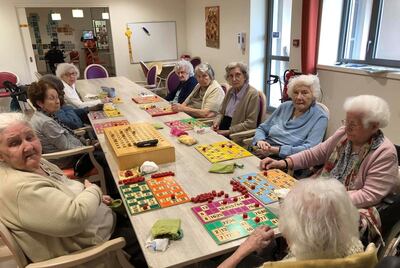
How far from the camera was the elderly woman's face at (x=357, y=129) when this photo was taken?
5.60 feet

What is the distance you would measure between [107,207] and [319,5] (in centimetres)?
370

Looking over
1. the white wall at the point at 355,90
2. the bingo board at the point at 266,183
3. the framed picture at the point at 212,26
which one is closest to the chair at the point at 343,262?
the bingo board at the point at 266,183

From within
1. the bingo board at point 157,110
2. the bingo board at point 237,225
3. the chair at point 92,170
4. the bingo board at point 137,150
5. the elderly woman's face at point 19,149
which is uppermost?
the elderly woman's face at point 19,149

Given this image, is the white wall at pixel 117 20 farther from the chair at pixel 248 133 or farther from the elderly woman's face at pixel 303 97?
the elderly woman's face at pixel 303 97

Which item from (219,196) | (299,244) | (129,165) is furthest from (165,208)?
(299,244)

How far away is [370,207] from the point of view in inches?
61.7

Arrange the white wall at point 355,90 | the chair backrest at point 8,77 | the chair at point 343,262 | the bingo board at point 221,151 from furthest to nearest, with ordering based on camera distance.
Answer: the chair backrest at point 8,77 < the white wall at point 355,90 < the bingo board at point 221,151 < the chair at point 343,262

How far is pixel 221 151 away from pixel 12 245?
1.33 metres

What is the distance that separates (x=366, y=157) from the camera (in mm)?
1690

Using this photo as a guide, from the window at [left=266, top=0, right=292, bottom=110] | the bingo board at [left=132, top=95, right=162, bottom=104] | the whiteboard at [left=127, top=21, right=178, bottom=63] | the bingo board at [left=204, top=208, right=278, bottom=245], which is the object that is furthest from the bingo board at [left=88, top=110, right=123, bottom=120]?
the whiteboard at [left=127, top=21, right=178, bottom=63]

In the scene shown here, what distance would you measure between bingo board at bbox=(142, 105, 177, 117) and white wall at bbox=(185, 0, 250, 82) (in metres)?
2.63

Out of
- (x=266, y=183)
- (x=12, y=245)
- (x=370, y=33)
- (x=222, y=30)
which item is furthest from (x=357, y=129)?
(x=222, y=30)

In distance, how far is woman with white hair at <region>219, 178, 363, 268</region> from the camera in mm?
931

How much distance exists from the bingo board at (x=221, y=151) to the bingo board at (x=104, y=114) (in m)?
1.30
